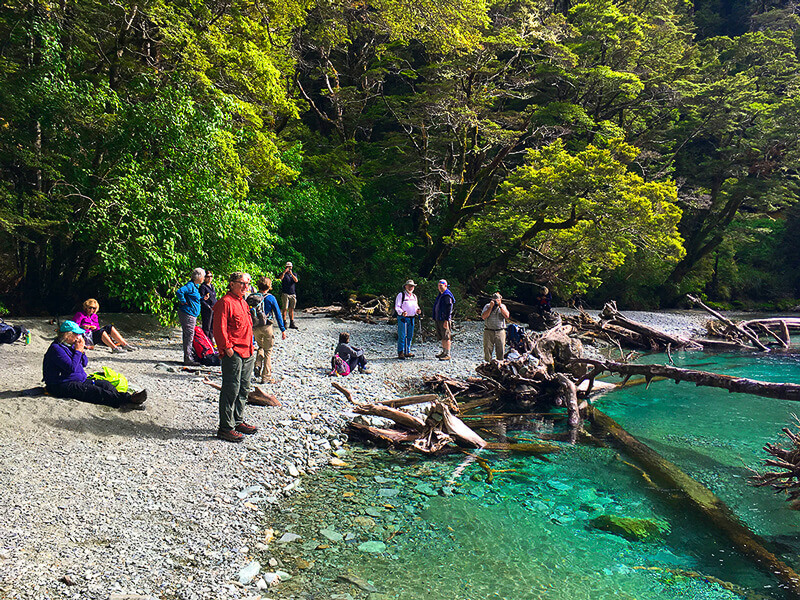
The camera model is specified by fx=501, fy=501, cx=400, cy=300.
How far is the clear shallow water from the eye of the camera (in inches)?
182

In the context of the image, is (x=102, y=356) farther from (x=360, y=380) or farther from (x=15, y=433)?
(x=360, y=380)

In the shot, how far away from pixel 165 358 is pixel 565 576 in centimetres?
890

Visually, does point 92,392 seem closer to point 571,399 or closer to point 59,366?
point 59,366

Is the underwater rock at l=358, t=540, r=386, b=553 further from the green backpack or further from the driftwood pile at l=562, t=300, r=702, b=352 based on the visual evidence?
the driftwood pile at l=562, t=300, r=702, b=352

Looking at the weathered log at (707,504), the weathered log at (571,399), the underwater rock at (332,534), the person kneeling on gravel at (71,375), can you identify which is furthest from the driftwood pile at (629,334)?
the person kneeling on gravel at (71,375)

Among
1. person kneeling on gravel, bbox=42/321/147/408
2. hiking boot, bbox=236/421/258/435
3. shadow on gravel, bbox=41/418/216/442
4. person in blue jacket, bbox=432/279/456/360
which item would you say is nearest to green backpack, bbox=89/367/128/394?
person kneeling on gravel, bbox=42/321/147/408

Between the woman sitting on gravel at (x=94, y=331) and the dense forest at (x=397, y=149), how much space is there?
51.8 inches

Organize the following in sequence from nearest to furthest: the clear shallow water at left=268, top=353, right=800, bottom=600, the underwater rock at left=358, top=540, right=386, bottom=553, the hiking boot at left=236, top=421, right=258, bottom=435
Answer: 1. the clear shallow water at left=268, top=353, right=800, bottom=600
2. the underwater rock at left=358, top=540, right=386, bottom=553
3. the hiking boot at left=236, top=421, right=258, bottom=435

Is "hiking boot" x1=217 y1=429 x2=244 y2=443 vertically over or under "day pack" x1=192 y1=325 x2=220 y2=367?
under

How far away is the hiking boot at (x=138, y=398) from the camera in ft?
22.7

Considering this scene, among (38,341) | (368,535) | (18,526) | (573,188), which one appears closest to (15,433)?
(18,526)

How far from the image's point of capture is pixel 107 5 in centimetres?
1334

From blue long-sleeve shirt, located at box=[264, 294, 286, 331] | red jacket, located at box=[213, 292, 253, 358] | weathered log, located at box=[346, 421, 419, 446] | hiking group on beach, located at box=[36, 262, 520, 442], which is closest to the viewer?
red jacket, located at box=[213, 292, 253, 358]

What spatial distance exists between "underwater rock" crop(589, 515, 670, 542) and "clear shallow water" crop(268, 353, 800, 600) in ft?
0.30
